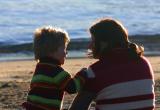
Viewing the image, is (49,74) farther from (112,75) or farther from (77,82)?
(112,75)

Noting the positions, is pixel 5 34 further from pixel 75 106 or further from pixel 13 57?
pixel 75 106

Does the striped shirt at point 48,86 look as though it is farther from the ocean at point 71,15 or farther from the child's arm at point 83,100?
the ocean at point 71,15

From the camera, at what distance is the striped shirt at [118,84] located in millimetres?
4957

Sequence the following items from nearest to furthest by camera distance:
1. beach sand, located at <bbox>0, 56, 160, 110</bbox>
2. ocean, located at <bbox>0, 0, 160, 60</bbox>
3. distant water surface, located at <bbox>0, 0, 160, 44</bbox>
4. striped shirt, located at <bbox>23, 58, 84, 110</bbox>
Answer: striped shirt, located at <bbox>23, 58, 84, 110</bbox> → beach sand, located at <bbox>0, 56, 160, 110</bbox> → ocean, located at <bbox>0, 0, 160, 60</bbox> → distant water surface, located at <bbox>0, 0, 160, 44</bbox>

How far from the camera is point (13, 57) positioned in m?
20.9

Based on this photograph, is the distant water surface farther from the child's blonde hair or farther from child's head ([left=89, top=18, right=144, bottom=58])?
child's head ([left=89, top=18, right=144, bottom=58])

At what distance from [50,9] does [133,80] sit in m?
33.0

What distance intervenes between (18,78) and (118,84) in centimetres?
909

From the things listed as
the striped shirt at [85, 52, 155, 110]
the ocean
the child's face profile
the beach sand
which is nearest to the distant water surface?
the ocean

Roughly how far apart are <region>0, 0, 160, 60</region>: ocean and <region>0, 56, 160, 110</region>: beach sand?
6.13 metres

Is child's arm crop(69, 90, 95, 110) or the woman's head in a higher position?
the woman's head

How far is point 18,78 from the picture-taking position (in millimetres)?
13984

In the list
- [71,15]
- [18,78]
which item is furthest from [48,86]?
[71,15]

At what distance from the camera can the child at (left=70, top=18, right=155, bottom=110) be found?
4957mm
